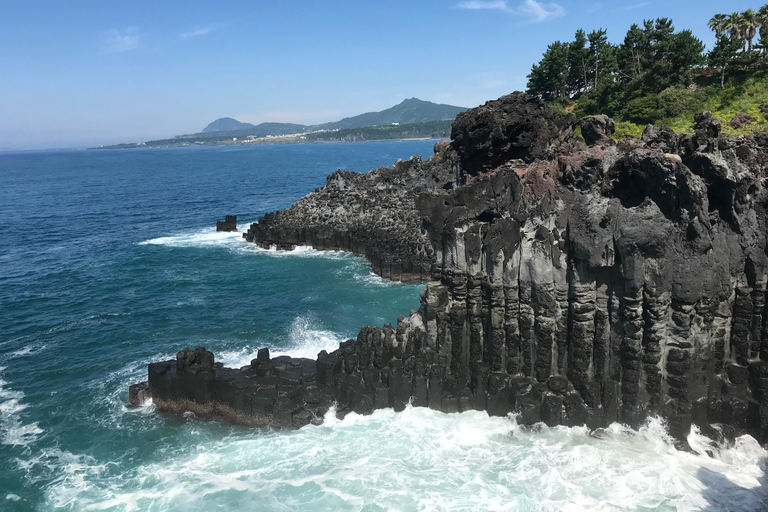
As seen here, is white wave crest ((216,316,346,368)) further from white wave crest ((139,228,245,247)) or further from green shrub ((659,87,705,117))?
green shrub ((659,87,705,117))

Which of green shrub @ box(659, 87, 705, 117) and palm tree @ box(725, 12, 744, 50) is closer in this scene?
green shrub @ box(659, 87, 705, 117)

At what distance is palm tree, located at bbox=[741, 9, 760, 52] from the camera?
186 ft

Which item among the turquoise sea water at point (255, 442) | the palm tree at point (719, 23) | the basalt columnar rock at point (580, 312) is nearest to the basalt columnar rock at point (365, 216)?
the turquoise sea water at point (255, 442)

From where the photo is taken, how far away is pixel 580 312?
1930cm

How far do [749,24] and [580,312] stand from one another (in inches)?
2235

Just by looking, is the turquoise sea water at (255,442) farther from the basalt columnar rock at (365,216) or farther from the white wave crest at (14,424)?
the basalt columnar rock at (365,216)

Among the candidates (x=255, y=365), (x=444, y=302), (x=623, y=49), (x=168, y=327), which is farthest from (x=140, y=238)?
(x=623, y=49)

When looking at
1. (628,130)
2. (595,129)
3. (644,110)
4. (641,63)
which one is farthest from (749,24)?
(595,129)

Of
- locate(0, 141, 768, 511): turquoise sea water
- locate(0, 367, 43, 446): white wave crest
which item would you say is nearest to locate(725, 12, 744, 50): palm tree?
locate(0, 141, 768, 511): turquoise sea water

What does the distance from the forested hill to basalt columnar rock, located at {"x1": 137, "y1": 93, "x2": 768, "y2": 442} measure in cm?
2714

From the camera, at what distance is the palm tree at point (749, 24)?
2229 inches

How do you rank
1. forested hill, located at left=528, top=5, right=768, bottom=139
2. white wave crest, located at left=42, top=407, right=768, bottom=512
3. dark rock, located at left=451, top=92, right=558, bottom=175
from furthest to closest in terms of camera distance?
1. forested hill, located at left=528, top=5, right=768, bottom=139
2. dark rock, located at left=451, top=92, right=558, bottom=175
3. white wave crest, located at left=42, top=407, right=768, bottom=512

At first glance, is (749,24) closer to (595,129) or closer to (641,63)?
(641,63)

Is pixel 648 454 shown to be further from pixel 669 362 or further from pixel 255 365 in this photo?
pixel 255 365
